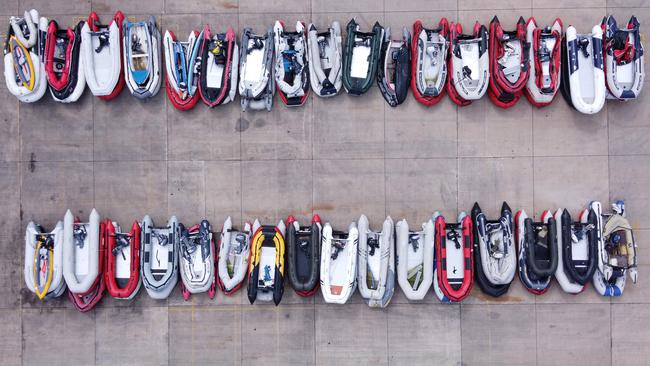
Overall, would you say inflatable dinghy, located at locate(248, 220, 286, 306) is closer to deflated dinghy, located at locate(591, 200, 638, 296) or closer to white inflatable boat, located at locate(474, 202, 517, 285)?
white inflatable boat, located at locate(474, 202, 517, 285)

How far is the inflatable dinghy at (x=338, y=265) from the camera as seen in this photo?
9.22 meters

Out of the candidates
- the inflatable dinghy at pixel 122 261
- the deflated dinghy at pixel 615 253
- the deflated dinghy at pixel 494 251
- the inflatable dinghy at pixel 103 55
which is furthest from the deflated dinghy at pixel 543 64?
the inflatable dinghy at pixel 122 261

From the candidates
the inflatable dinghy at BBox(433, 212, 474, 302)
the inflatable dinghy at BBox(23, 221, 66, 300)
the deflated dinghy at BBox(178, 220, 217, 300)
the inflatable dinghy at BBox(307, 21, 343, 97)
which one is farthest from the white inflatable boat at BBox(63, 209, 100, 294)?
the inflatable dinghy at BBox(433, 212, 474, 302)

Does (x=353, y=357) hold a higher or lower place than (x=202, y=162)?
lower

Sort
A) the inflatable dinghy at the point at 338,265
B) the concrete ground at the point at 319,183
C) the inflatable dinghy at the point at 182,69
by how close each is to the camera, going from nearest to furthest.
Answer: the inflatable dinghy at the point at 338,265, the inflatable dinghy at the point at 182,69, the concrete ground at the point at 319,183

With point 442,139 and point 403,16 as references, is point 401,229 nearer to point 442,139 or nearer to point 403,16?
point 442,139

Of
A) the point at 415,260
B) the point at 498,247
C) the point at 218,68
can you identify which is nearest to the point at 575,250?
the point at 498,247

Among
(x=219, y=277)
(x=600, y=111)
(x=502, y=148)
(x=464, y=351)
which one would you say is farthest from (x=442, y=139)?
(x=219, y=277)

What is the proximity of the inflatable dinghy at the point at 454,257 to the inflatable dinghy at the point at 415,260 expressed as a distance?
164 mm

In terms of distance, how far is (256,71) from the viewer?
9.46 metres

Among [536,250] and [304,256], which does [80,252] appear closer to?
[304,256]

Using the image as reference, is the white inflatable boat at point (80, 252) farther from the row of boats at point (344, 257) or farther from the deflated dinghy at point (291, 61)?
the deflated dinghy at point (291, 61)

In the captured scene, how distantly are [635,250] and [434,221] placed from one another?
3.84 m

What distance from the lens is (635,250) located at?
943 centimetres
